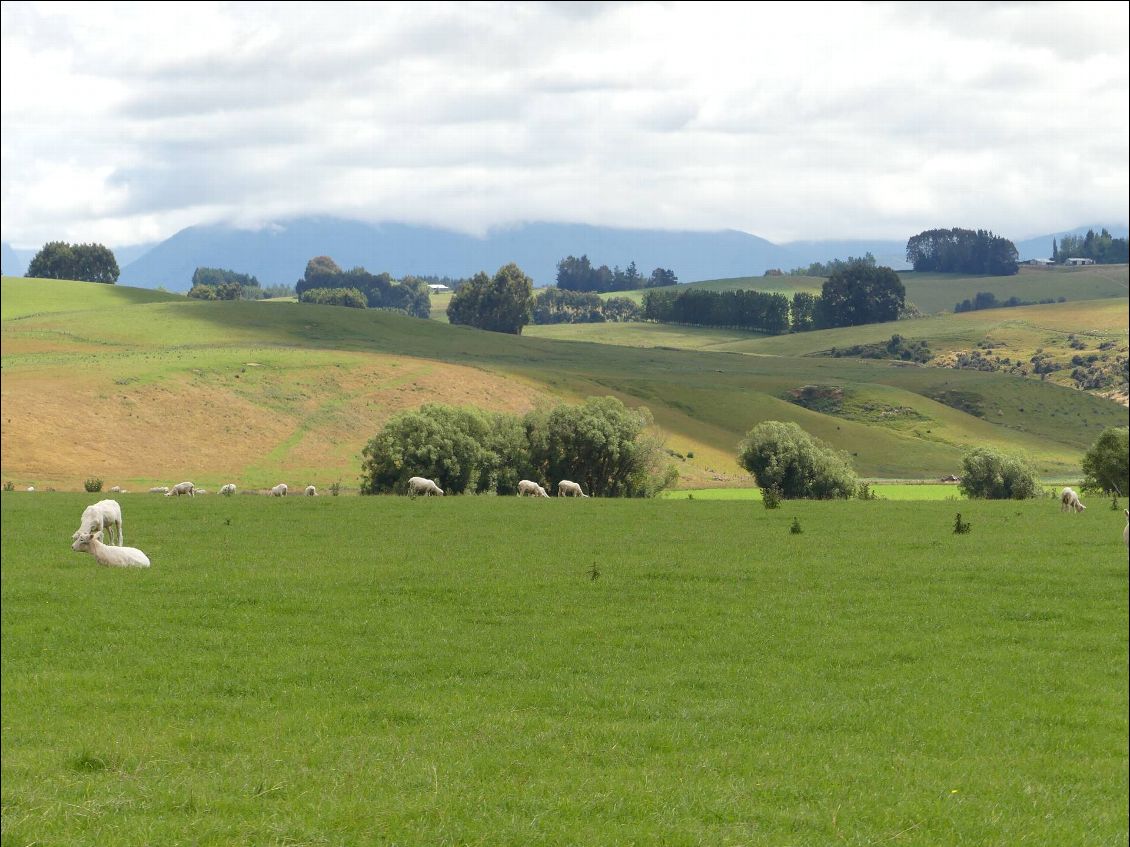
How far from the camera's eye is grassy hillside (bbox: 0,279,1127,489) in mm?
87500

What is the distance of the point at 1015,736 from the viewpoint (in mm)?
19484

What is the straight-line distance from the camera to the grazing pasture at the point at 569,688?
14.7 metres

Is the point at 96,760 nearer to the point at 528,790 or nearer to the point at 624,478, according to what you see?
the point at 528,790

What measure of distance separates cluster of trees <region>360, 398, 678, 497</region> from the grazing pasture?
93.3 feet

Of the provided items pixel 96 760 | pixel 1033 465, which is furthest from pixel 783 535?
pixel 1033 465

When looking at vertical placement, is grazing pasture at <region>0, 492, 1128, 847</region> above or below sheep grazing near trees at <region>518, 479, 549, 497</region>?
above

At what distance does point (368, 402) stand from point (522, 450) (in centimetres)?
4130

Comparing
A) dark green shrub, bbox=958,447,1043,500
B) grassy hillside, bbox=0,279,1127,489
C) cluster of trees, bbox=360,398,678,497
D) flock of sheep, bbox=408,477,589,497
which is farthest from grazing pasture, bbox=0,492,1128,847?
grassy hillside, bbox=0,279,1127,489

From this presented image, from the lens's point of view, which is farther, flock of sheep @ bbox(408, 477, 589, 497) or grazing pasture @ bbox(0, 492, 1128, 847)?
flock of sheep @ bbox(408, 477, 589, 497)

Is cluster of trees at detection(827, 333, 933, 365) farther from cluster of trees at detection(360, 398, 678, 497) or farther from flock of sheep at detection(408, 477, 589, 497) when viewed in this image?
flock of sheep at detection(408, 477, 589, 497)

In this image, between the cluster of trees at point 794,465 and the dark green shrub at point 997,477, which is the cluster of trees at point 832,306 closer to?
the dark green shrub at point 997,477

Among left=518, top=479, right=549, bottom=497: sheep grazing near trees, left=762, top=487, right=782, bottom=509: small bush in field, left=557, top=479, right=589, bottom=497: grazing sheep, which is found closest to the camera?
left=762, top=487, right=782, bottom=509: small bush in field

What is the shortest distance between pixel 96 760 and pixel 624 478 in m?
60.0

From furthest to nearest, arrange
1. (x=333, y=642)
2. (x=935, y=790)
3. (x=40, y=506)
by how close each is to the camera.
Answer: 1. (x=40, y=506)
2. (x=333, y=642)
3. (x=935, y=790)
